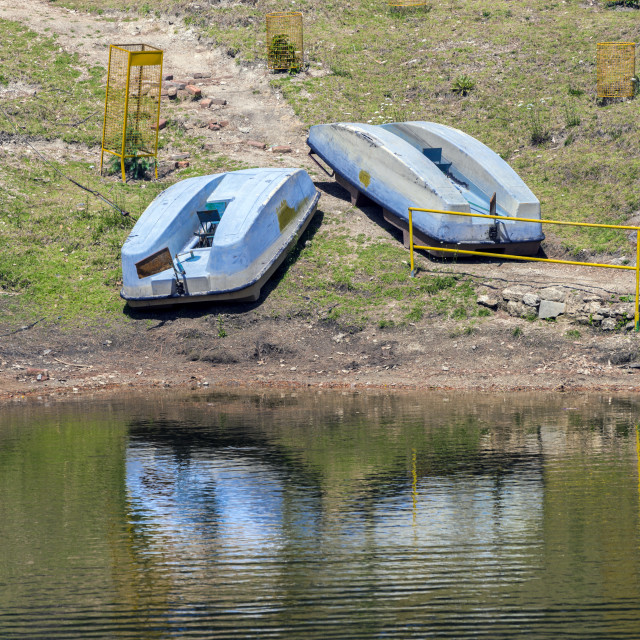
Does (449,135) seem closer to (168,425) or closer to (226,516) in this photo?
A: (168,425)

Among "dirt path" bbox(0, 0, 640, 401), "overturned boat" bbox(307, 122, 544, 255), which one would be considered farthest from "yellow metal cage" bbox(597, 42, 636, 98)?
"dirt path" bbox(0, 0, 640, 401)

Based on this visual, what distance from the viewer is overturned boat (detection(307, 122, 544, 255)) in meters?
15.4

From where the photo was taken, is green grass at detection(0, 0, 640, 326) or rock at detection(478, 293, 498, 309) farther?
green grass at detection(0, 0, 640, 326)

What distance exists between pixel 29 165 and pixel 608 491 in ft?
45.6

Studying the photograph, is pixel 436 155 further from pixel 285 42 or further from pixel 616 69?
pixel 285 42

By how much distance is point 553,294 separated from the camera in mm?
14156

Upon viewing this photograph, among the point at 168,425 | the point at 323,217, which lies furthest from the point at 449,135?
the point at 168,425

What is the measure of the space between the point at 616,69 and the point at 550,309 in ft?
29.6

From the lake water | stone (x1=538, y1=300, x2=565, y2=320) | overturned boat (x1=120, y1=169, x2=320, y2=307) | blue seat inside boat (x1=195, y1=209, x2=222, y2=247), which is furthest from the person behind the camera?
blue seat inside boat (x1=195, y1=209, x2=222, y2=247)

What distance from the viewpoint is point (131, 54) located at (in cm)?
1831

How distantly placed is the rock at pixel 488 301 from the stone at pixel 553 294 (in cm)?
66

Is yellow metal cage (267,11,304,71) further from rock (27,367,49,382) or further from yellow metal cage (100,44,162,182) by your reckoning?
rock (27,367,49,382)

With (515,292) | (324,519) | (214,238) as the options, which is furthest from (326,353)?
(324,519)

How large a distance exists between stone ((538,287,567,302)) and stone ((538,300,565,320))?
0.07m
